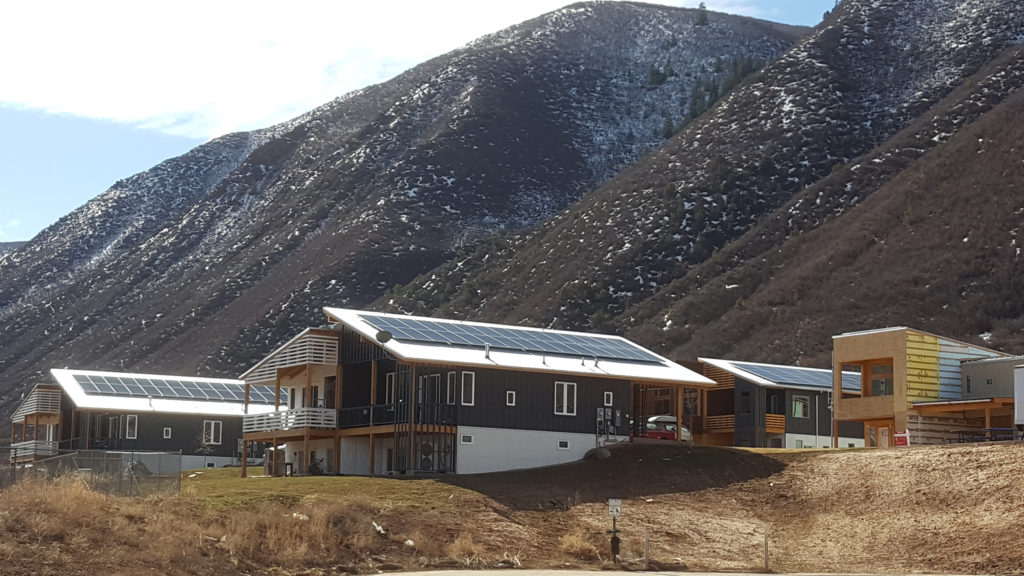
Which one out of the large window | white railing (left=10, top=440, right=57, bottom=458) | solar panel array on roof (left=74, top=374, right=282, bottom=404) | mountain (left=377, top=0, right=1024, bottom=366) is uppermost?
mountain (left=377, top=0, right=1024, bottom=366)

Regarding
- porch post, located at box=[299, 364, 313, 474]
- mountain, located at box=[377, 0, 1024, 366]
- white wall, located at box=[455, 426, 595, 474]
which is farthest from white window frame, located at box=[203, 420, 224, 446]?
mountain, located at box=[377, 0, 1024, 366]

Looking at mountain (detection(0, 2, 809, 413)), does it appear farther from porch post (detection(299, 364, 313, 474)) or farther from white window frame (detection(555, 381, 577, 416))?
white window frame (detection(555, 381, 577, 416))

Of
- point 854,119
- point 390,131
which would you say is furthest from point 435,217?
point 854,119

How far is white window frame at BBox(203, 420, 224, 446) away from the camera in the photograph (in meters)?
70.6

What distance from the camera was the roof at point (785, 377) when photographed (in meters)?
65.0

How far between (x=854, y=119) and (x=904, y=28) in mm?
24141

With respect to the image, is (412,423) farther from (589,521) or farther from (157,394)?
(157,394)

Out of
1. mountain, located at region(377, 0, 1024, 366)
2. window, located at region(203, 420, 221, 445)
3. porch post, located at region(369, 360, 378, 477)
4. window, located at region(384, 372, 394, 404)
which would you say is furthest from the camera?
mountain, located at region(377, 0, 1024, 366)

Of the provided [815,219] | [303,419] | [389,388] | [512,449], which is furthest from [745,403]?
[815,219]

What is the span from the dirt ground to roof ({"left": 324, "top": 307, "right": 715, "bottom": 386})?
4.43 meters

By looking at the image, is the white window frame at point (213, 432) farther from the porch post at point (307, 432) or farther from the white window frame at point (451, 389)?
the white window frame at point (451, 389)

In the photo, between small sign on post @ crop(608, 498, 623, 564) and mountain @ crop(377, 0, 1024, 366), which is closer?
small sign on post @ crop(608, 498, 623, 564)

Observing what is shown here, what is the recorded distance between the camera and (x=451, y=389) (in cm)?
4906

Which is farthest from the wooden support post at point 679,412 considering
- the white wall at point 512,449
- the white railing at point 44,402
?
the white railing at point 44,402
